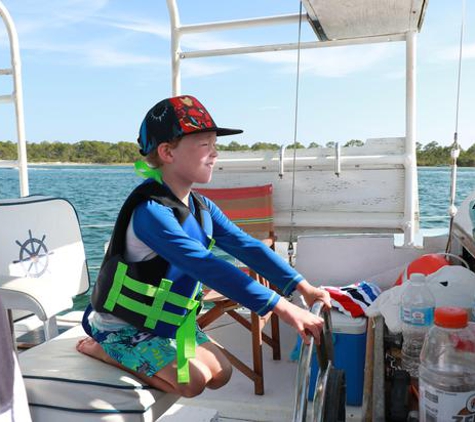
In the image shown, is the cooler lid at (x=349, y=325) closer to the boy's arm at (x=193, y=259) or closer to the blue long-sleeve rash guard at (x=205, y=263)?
the blue long-sleeve rash guard at (x=205, y=263)

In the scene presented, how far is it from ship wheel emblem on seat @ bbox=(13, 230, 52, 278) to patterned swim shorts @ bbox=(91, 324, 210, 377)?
3.72 feet

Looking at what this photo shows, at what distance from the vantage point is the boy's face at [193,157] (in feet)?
5.68

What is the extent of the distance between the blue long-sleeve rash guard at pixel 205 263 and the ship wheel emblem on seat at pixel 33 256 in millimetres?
1329

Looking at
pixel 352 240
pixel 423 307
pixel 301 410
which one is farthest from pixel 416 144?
pixel 301 410

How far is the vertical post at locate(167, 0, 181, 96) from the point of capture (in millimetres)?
3873

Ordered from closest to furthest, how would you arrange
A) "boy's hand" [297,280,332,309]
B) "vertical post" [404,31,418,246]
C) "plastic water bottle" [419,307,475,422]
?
"plastic water bottle" [419,307,475,422]
"boy's hand" [297,280,332,309]
"vertical post" [404,31,418,246]

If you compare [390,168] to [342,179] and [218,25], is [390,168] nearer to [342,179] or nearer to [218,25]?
[342,179]

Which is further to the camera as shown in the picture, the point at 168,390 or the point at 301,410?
the point at 168,390

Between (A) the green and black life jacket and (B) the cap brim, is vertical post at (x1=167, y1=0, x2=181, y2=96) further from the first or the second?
(A) the green and black life jacket

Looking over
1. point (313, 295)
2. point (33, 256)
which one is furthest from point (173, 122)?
point (33, 256)

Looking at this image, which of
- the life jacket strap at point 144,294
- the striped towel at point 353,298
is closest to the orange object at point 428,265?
the striped towel at point 353,298

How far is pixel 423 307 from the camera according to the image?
147 centimetres

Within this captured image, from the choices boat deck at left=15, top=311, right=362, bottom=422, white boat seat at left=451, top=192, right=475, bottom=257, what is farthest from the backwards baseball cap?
boat deck at left=15, top=311, right=362, bottom=422

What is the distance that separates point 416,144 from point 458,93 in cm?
125
